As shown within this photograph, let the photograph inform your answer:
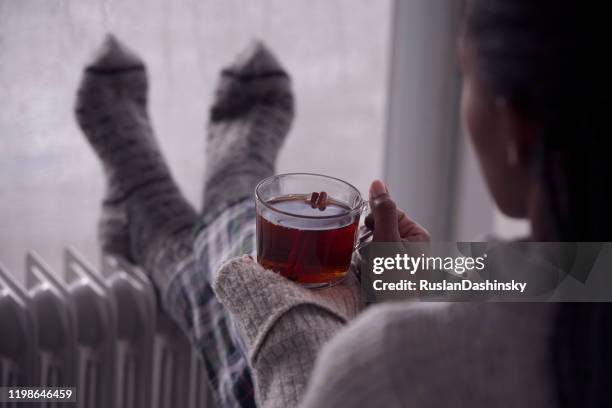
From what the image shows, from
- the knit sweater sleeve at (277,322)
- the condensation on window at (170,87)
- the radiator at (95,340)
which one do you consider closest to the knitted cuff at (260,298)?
the knit sweater sleeve at (277,322)

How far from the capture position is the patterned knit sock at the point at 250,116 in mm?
1126

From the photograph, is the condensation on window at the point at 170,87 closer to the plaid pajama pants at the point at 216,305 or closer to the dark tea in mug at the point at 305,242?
the plaid pajama pants at the point at 216,305

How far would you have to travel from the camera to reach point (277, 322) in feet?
2.07

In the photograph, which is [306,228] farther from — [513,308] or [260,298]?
[513,308]

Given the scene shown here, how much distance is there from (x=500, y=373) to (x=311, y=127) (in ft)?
3.07

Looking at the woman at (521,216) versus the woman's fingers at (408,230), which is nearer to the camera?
the woman at (521,216)

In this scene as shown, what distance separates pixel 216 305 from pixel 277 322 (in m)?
0.26

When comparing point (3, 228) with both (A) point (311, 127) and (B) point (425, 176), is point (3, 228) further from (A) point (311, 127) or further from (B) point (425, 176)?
(B) point (425, 176)

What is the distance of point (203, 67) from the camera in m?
1.19

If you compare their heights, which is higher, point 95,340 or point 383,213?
point 383,213

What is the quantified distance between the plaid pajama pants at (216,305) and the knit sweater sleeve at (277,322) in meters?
0.13

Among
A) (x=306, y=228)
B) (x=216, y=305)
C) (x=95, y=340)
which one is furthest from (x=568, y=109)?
(x=95, y=340)

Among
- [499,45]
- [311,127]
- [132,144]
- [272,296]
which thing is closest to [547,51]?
[499,45]

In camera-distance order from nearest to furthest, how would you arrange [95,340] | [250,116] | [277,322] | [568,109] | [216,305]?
[568,109]
[277,322]
[216,305]
[95,340]
[250,116]
